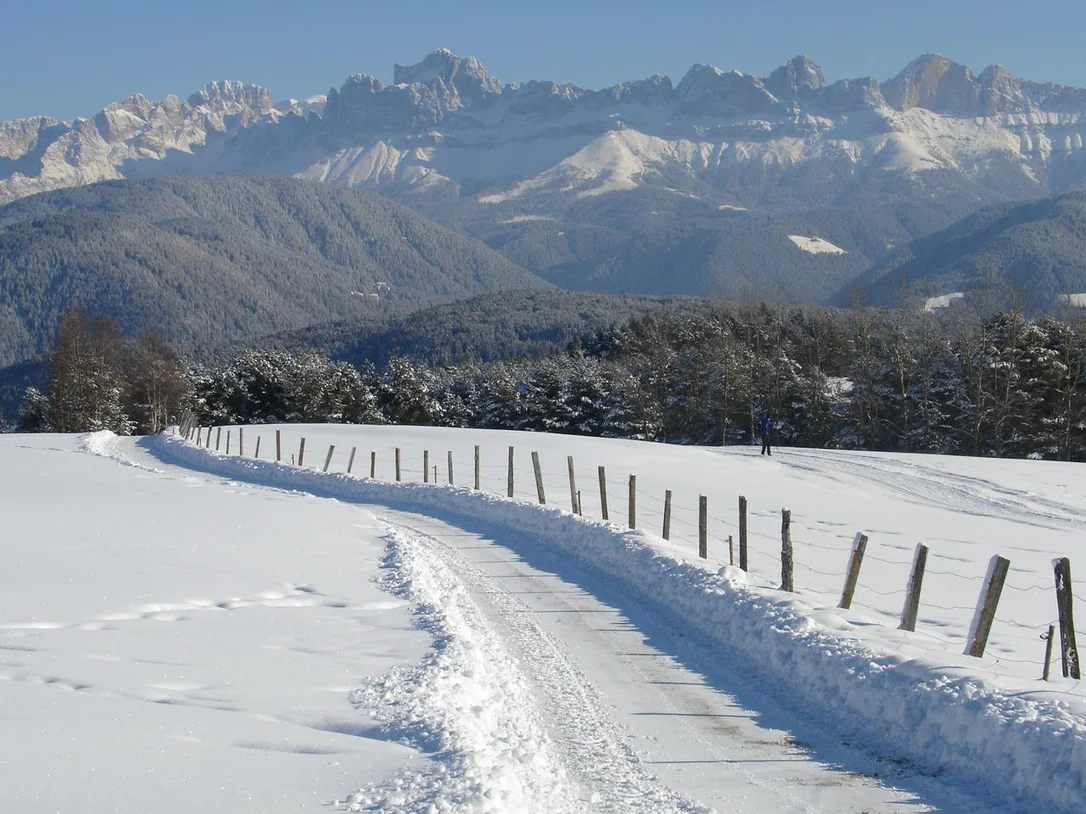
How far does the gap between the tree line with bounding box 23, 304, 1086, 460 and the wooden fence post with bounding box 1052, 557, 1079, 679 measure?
4590 cm

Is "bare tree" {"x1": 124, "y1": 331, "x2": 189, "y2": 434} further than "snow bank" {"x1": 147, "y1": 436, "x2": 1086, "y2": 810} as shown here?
Yes

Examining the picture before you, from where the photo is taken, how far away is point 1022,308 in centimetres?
5725

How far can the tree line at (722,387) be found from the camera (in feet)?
178

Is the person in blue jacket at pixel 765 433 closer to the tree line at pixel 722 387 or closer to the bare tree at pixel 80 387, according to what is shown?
the tree line at pixel 722 387

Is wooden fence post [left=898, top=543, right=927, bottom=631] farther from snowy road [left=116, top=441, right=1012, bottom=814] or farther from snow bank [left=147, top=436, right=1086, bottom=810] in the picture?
snowy road [left=116, top=441, right=1012, bottom=814]

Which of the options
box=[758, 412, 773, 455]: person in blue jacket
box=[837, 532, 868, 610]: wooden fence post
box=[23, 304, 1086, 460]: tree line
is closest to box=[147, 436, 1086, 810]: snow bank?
box=[837, 532, 868, 610]: wooden fence post

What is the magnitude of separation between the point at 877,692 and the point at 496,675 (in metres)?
3.84

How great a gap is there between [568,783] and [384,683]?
260 centimetres

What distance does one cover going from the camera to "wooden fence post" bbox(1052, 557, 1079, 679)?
32.1 ft

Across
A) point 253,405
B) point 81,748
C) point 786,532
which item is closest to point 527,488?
point 786,532

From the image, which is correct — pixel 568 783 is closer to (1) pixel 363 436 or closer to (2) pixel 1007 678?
(2) pixel 1007 678

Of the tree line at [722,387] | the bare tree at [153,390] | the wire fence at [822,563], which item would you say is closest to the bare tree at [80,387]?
the tree line at [722,387]

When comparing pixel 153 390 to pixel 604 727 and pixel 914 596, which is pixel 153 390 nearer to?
pixel 914 596

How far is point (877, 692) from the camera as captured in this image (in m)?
9.00
